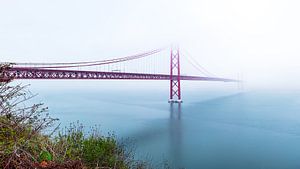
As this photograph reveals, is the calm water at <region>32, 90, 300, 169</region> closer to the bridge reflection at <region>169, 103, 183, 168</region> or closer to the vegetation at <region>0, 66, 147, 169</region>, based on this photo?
the bridge reflection at <region>169, 103, 183, 168</region>

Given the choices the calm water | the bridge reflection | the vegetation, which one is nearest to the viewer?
the vegetation

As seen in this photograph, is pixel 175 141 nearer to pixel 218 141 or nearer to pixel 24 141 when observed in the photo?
pixel 218 141

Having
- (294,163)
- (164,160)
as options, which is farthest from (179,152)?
(294,163)

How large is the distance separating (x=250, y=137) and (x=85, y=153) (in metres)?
10.3

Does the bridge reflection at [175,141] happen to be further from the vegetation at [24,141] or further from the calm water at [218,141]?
the vegetation at [24,141]

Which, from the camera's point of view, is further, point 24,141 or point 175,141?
point 175,141

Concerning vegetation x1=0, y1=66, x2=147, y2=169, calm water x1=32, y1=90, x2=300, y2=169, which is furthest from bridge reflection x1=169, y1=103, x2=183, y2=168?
vegetation x1=0, y1=66, x2=147, y2=169

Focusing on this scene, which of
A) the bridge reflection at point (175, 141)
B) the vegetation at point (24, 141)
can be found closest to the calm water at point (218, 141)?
the bridge reflection at point (175, 141)

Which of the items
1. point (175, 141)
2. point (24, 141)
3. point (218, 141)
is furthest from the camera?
point (175, 141)

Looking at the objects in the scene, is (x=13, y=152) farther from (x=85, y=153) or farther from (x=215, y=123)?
(x=215, y=123)

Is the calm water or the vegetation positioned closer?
the vegetation

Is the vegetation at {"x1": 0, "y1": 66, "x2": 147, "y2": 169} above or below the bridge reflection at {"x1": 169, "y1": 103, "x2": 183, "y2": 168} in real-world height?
above

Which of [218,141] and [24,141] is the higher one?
[24,141]

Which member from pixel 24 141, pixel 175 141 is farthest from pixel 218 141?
pixel 24 141
